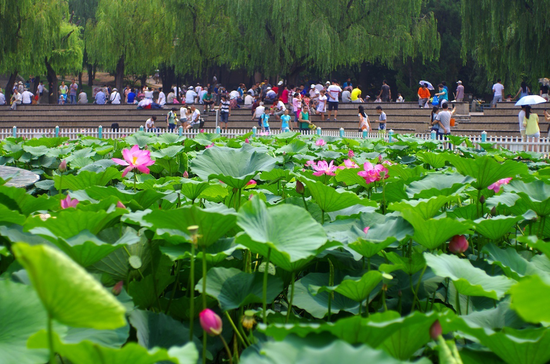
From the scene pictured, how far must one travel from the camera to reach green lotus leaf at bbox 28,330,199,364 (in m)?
0.60

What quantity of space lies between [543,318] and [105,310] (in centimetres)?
47

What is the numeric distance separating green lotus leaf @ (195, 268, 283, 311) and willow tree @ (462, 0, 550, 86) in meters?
13.1

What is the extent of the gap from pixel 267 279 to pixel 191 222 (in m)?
0.18

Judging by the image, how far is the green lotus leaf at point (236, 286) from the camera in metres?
0.97

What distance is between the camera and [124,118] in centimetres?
1955

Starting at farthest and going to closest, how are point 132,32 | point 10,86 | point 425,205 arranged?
point 132,32
point 10,86
point 425,205

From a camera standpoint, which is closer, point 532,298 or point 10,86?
point 532,298

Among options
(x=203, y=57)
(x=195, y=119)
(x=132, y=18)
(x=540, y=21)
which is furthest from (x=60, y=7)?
(x=540, y=21)

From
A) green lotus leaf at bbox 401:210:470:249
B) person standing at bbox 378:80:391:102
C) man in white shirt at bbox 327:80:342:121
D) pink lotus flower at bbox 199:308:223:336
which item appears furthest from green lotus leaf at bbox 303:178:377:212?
person standing at bbox 378:80:391:102

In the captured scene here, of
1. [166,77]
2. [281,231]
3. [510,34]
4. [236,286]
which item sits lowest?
[236,286]

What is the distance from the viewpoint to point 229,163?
157 cm

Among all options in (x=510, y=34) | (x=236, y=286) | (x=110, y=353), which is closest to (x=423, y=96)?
(x=510, y=34)

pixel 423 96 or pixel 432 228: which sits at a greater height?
pixel 423 96

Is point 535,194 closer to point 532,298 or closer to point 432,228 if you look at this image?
point 432,228
